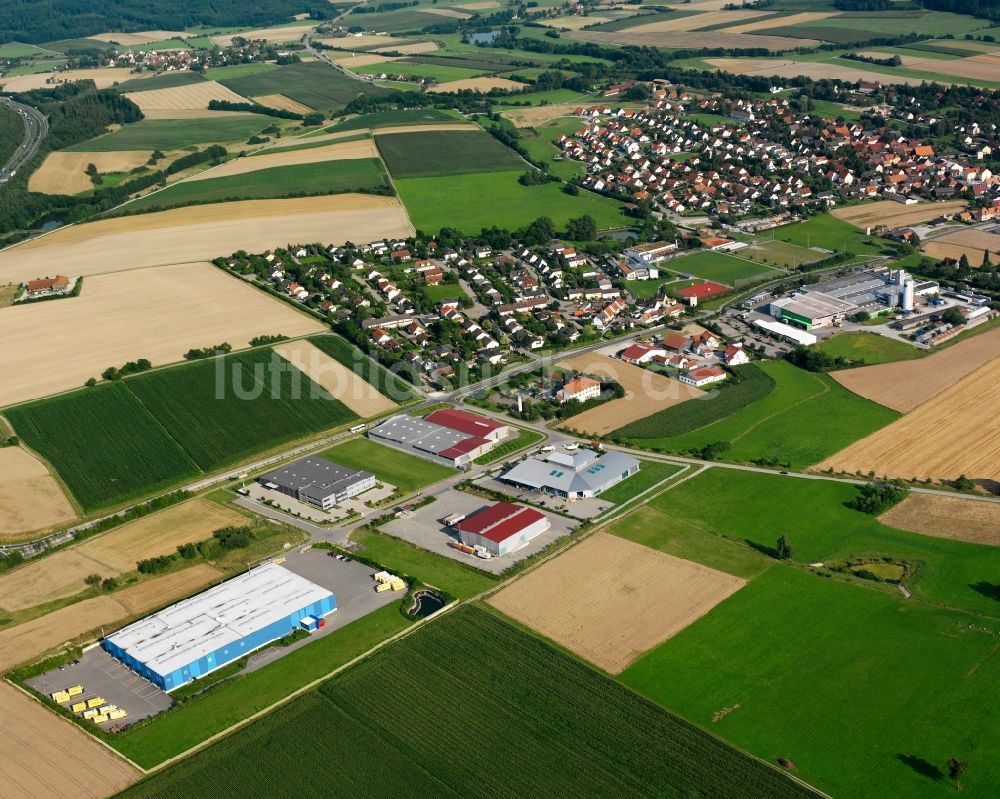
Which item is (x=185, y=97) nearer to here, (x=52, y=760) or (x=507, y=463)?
(x=507, y=463)

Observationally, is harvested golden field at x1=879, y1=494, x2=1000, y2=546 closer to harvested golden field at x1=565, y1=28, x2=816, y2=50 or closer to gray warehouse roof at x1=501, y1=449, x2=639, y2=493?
gray warehouse roof at x1=501, y1=449, x2=639, y2=493

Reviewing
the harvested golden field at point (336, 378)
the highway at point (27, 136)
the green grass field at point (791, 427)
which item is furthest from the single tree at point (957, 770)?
the highway at point (27, 136)

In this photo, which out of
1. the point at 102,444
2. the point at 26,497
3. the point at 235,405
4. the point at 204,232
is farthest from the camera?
the point at 204,232

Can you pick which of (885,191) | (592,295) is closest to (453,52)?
(885,191)

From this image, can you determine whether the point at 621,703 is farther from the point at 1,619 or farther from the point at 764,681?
the point at 1,619

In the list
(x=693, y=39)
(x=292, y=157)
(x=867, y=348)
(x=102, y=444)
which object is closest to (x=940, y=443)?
(x=867, y=348)

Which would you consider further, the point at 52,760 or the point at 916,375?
the point at 916,375
